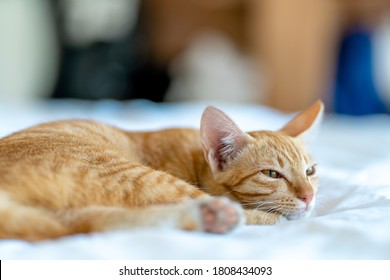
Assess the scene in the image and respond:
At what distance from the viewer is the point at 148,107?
354 cm

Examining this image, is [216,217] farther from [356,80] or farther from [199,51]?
[199,51]

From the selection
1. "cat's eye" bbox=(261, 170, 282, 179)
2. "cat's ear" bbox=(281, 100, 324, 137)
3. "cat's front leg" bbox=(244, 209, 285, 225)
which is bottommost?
"cat's front leg" bbox=(244, 209, 285, 225)

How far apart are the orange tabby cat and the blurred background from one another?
345cm

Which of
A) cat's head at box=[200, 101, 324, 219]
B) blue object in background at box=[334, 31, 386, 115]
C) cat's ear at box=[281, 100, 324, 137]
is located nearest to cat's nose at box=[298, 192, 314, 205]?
cat's head at box=[200, 101, 324, 219]

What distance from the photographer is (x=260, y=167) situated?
4.80ft

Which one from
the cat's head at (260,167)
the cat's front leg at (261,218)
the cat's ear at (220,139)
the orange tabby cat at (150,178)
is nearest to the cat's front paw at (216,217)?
the orange tabby cat at (150,178)

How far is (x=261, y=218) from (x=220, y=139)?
387 mm

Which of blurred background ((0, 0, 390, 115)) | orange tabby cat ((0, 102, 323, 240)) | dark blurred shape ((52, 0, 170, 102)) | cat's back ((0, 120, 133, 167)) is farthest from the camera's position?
dark blurred shape ((52, 0, 170, 102))

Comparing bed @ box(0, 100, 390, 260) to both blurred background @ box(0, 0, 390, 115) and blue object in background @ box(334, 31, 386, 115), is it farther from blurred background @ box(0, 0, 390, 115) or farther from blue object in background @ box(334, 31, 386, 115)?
blurred background @ box(0, 0, 390, 115)

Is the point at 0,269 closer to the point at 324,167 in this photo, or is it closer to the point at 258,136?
the point at 258,136

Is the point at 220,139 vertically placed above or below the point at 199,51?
below

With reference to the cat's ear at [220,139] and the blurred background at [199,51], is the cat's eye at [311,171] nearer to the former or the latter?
the cat's ear at [220,139]

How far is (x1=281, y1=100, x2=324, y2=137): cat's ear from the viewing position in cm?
175

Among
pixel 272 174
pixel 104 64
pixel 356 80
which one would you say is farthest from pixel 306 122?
pixel 104 64
